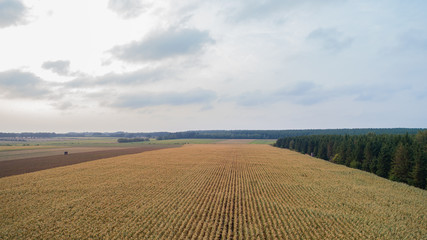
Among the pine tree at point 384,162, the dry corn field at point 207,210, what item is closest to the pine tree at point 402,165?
the pine tree at point 384,162

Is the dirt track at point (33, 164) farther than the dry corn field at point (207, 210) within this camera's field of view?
Yes

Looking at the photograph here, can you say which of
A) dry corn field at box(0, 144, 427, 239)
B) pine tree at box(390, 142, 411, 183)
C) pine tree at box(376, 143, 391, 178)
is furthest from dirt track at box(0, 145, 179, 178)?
pine tree at box(376, 143, 391, 178)

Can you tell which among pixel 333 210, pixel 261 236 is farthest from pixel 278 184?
pixel 261 236

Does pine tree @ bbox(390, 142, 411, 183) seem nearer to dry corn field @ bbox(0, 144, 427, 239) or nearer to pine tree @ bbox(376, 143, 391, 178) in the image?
pine tree @ bbox(376, 143, 391, 178)

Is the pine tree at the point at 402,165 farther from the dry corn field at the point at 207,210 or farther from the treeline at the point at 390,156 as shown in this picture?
the dry corn field at the point at 207,210

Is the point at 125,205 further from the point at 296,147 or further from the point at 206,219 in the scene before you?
the point at 296,147

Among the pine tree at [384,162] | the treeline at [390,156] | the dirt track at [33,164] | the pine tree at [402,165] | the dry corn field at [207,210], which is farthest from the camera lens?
the pine tree at [384,162]

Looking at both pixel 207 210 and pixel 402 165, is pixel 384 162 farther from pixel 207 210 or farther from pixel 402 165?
pixel 207 210

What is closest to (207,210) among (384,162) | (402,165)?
(402,165)
